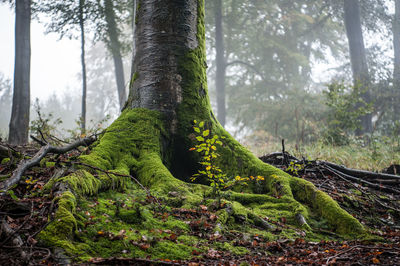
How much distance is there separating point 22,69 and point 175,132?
11319 mm

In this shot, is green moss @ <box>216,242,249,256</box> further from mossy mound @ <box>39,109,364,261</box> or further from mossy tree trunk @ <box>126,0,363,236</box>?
mossy tree trunk @ <box>126,0,363,236</box>

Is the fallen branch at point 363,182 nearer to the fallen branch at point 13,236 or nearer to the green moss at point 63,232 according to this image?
the green moss at point 63,232

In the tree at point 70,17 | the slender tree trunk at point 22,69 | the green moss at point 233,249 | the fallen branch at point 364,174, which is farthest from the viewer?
the tree at point 70,17

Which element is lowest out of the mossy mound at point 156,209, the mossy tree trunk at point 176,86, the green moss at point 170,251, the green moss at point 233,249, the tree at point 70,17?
the green moss at point 233,249

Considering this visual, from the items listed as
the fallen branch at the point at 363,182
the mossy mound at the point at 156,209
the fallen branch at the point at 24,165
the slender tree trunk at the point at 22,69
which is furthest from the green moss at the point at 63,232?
the slender tree trunk at the point at 22,69

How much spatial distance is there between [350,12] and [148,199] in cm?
2050

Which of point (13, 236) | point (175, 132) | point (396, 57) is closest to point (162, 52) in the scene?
point (175, 132)

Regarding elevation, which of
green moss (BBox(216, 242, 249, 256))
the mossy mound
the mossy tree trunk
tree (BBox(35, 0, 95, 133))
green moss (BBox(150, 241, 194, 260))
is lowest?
green moss (BBox(216, 242, 249, 256))

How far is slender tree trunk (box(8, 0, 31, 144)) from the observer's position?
11.6 m

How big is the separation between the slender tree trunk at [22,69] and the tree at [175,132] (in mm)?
9437

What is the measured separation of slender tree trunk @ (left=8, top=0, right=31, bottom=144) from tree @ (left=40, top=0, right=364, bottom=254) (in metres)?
9.44

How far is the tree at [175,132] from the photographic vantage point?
3479mm

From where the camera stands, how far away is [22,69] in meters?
12.3

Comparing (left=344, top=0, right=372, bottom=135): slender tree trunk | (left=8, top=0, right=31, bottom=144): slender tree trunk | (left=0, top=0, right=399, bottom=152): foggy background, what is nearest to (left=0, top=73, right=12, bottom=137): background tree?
(left=0, top=0, right=399, bottom=152): foggy background
